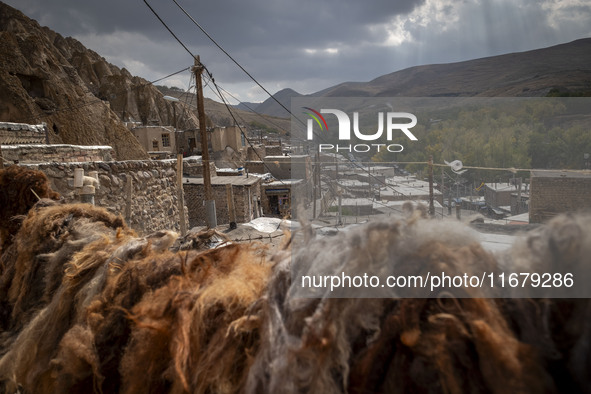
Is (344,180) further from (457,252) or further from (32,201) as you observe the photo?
(457,252)

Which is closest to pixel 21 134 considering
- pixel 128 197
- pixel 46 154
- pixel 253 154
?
pixel 46 154

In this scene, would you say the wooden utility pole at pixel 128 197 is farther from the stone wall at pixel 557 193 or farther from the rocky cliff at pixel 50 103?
the stone wall at pixel 557 193

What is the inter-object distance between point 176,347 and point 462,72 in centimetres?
805

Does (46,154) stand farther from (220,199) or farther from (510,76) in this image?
(510,76)

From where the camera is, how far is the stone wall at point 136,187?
19.0 feet

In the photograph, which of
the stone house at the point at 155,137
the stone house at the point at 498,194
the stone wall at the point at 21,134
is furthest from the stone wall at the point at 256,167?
the stone house at the point at 498,194

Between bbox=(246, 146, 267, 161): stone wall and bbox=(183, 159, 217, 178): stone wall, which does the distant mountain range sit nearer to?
bbox=(183, 159, 217, 178): stone wall

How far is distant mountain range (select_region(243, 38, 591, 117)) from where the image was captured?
6453 mm

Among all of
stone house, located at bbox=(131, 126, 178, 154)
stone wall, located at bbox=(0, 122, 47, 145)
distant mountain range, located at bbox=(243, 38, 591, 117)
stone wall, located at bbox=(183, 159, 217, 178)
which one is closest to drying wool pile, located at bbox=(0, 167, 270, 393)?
distant mountain range, located at bbox=(243, 38, 591, 117)

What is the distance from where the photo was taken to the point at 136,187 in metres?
7.11

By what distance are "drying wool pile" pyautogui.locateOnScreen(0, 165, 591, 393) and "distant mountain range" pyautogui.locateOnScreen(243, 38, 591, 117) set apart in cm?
550

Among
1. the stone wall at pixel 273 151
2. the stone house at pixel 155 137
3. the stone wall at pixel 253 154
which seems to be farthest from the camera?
the stone wall at pixel 273 151

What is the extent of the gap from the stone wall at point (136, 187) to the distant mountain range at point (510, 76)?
3.54m

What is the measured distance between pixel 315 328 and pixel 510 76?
825 cm
